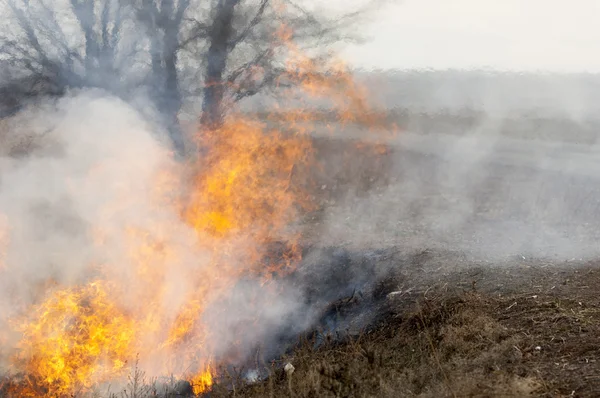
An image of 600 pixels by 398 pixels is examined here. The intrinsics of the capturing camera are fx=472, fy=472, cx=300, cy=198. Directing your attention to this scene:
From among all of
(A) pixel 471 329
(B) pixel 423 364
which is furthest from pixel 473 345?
(B) pixel 423 364

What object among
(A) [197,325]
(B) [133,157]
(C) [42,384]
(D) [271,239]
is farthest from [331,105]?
(C) [42,384]

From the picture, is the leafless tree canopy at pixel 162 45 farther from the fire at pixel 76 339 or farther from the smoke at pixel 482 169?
the fire at pixel 76 339

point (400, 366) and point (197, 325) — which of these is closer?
point (400, 366)

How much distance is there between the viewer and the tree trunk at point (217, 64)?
1145 centimetres

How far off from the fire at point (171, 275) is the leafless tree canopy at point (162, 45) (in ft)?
2.09

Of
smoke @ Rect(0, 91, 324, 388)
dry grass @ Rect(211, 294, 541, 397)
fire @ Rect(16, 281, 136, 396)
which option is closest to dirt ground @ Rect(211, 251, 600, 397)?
dry grass @ Rect(211, 294, 541, 397)

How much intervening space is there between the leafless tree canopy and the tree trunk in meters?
0.02

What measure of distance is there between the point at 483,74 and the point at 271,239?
8358mm

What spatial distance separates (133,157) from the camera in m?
8.56

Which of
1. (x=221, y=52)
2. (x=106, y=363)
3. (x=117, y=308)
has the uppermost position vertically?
(x=221, y=52)

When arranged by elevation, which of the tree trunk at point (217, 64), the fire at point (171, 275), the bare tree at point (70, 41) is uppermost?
the bare tree at point (70, 41)

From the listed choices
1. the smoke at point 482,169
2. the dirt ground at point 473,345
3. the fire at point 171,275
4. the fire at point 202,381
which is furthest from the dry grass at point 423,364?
the smoke at point 482,169

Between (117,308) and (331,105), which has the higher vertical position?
(331,105)

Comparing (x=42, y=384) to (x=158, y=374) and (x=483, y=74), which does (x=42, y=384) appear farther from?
(x=483, y=74)
